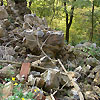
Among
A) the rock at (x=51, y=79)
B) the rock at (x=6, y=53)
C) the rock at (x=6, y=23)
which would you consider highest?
the rock at (x=6, y=23)

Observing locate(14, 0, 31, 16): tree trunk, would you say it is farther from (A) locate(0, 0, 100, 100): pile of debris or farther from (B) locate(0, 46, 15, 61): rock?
(B) locate(0, 46, 15, 61): rock

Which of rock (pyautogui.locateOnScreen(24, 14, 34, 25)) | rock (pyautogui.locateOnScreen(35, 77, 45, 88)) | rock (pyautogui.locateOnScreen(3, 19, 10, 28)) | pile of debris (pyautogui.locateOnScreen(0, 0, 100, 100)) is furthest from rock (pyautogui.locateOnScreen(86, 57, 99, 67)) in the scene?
rock (pyautogui.locateOnScreen(3, 19, 10, 28))

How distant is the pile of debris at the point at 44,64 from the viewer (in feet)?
11.8

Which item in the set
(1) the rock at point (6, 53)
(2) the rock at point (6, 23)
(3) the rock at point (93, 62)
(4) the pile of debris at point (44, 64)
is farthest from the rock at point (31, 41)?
(3) the rock at point (93, 62)

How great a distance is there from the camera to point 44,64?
16.3 ft

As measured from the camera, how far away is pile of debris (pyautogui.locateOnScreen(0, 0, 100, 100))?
361cm

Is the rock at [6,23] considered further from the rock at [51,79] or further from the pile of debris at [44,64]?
the rock at [51,79]

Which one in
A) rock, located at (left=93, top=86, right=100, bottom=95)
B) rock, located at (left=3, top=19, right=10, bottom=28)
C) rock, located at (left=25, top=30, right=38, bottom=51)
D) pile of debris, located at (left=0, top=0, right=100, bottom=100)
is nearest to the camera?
pile of debris, located at (left=0, top=0, right=100, bottom=100)

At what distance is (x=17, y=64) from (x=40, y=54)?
1959 millimetres

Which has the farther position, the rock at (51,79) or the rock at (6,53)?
the rock at (6,53)

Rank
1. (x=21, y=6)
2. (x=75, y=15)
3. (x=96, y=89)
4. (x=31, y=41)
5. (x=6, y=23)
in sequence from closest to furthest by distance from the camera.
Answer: (x=96, y=89)
(x=31, y=41)
(x=6, y=23)
(x=21, y=6)
(x=75, y=15)

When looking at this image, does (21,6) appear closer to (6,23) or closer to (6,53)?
(6,23)

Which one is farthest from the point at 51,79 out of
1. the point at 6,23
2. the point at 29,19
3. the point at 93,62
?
the point at 6,23

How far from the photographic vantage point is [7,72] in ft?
11.5
